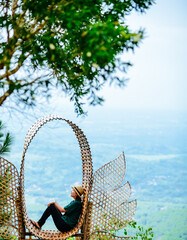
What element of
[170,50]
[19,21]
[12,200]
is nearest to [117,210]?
[12,200]

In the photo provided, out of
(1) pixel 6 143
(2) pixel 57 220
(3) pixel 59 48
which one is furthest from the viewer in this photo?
(2) pixel 57 220

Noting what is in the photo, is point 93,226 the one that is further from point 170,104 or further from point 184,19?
point 170,104

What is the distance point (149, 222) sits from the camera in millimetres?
10227

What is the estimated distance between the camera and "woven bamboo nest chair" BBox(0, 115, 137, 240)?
9.82ft

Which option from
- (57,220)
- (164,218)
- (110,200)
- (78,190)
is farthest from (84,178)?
(164,218)

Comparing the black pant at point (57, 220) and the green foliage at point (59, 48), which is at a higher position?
the green foliage at point (59, 48)

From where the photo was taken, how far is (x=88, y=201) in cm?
322

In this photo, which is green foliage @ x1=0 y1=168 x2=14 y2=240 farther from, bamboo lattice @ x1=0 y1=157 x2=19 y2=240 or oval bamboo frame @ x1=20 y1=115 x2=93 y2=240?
oval bamboo frame @ x1=20 y1=115 x2=93 y2=240

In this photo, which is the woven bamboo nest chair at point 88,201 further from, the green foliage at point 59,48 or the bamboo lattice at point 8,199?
the green foliage at point 59,48

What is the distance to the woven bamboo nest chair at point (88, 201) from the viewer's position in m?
2.99

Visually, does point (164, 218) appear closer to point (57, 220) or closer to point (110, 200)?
point (110, 200)

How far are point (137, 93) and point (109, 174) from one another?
1071cm

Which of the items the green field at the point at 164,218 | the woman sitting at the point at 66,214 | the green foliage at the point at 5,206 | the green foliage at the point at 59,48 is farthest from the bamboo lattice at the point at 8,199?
the green field at the point at 164,218

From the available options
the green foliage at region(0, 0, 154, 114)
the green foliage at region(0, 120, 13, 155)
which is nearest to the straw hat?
the green foliage at region(0, 120, 13, 155)
